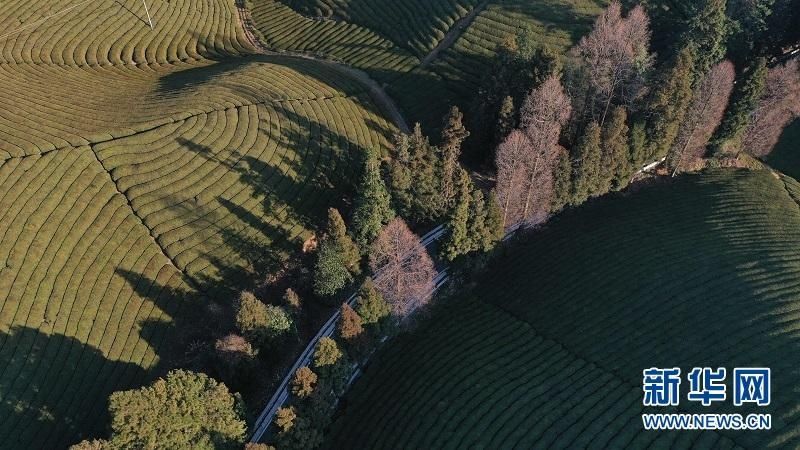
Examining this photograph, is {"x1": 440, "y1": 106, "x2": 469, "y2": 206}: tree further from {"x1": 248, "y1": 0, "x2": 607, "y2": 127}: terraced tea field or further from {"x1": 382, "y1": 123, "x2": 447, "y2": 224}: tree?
{"x1": 248, "y1": 0, "x2": 607, "y2": 127}: terraced tea field

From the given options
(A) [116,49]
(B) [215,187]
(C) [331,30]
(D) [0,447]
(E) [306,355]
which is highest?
(C) [331,30]

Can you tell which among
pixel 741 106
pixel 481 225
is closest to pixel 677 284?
pixel 481 225

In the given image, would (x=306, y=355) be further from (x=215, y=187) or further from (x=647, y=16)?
(x=647, y=16)

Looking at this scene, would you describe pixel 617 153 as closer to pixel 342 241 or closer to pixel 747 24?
pixel 342 241

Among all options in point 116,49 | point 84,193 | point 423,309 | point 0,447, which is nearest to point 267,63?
point 116,49

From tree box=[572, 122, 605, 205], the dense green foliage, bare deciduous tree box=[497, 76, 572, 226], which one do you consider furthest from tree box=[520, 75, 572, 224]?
the dense green foliage

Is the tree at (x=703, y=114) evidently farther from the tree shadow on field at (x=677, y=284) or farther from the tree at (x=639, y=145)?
the tree at (x=639, y=145)
